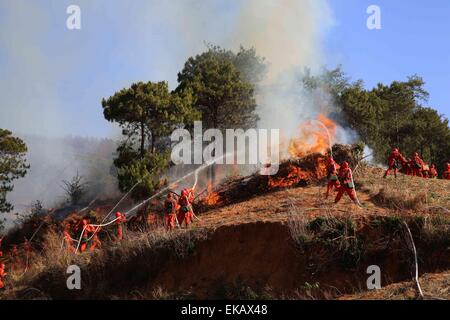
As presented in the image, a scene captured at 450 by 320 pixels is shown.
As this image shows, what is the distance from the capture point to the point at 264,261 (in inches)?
747

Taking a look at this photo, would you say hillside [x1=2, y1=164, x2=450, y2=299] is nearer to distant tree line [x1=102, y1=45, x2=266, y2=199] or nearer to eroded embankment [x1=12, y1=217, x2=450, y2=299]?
eroded embankment [x1=12, y1=217, x2=450, y2=299]

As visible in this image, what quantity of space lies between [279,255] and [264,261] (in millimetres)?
511

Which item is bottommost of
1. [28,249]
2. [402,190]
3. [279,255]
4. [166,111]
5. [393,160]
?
[28,249]

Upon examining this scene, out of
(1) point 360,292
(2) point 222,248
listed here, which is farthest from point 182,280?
(1) point 360,292

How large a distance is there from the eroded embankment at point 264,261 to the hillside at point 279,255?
0.03 meters

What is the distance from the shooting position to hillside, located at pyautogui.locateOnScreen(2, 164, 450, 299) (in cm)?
1695

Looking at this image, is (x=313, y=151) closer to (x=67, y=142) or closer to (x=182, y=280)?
(x=182, y=280)

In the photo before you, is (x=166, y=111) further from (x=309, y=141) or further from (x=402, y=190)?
(x=402, y=190)

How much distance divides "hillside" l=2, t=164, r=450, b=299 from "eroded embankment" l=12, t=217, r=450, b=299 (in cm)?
3

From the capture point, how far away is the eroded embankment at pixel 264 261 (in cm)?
1706

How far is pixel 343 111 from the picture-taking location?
48094 mm

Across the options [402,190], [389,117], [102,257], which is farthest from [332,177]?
[389,117]

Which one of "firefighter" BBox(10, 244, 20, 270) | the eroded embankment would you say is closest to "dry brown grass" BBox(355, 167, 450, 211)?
the eroded embankment

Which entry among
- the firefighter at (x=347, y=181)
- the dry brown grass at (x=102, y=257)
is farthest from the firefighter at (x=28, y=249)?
the firefighter at (x=347, y=181)
